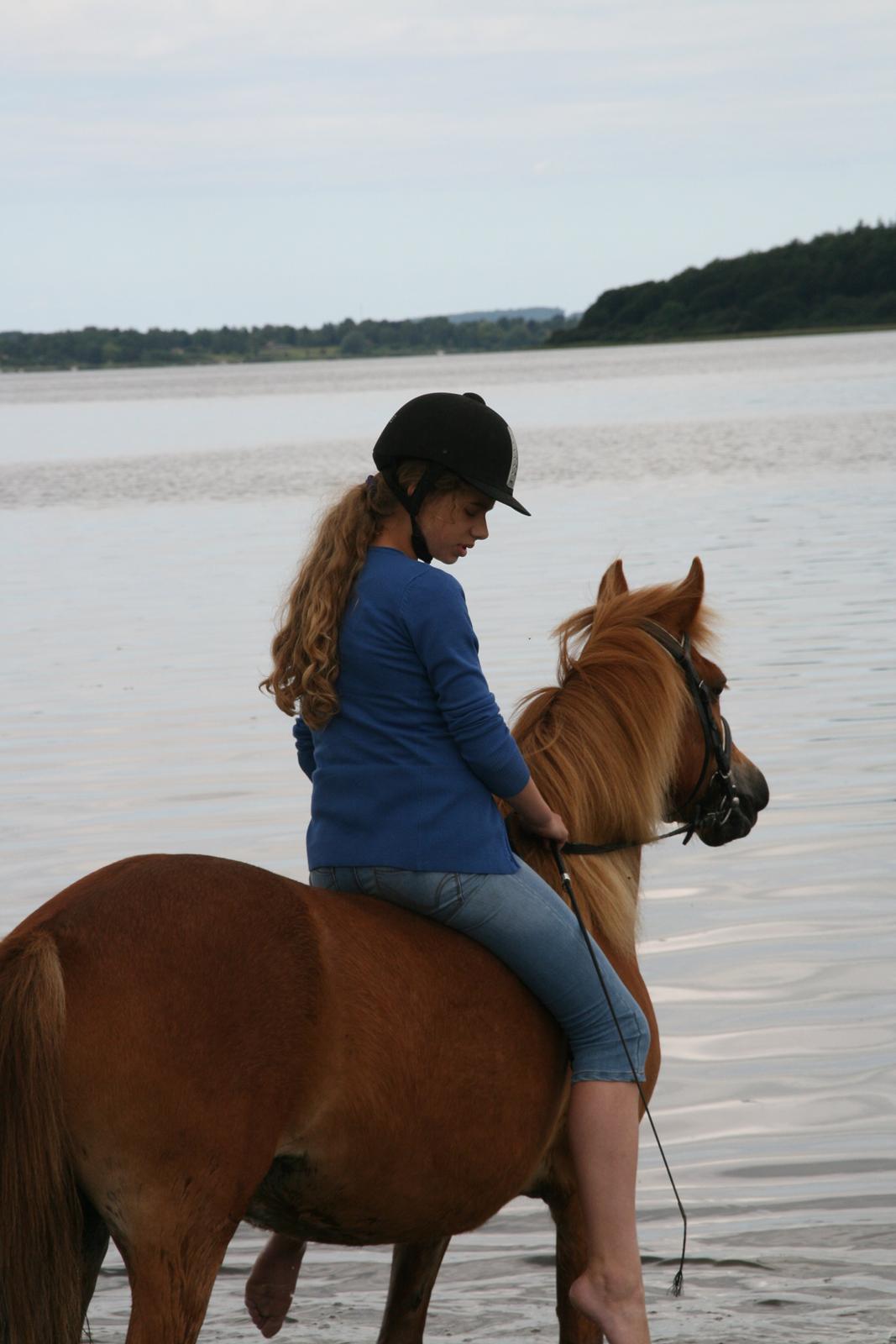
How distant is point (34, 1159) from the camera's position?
120 inches

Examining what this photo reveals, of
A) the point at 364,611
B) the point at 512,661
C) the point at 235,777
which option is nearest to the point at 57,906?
the point at 364,611

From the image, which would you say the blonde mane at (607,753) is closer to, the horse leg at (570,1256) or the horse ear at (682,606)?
the horse ear at (682,606)

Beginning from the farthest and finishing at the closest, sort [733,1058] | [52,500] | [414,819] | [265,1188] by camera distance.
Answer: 1. [52,500]
2. [733,1058]
3. [414,819]
4. [265,1188]

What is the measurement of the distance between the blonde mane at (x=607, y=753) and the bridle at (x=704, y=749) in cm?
4

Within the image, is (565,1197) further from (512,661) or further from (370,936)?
(512,661)

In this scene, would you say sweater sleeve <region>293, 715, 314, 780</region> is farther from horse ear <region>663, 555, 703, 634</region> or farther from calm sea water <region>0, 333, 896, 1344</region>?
calm sea water <region>0, 333, 896, 1344</region>

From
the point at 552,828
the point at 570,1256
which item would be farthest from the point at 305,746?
the point at 570,1256

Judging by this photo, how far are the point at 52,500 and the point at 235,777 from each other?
23916 millimetres

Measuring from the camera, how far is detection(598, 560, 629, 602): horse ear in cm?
456

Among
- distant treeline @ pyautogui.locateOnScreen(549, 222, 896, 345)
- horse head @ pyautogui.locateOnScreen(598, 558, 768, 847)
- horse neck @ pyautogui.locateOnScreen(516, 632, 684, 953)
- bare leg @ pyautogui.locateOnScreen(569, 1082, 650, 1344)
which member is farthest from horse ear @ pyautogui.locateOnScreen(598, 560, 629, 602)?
distant treeline @ pyautogui.locateOnScreen(549, 222, 896, 345)

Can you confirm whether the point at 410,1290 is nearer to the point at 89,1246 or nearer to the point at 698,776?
the point at 89,1246

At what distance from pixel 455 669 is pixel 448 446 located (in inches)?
19.8

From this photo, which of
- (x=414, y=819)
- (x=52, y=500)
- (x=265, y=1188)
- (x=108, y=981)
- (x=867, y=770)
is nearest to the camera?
(x=108, y=981)

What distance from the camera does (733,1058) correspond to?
661 cm
